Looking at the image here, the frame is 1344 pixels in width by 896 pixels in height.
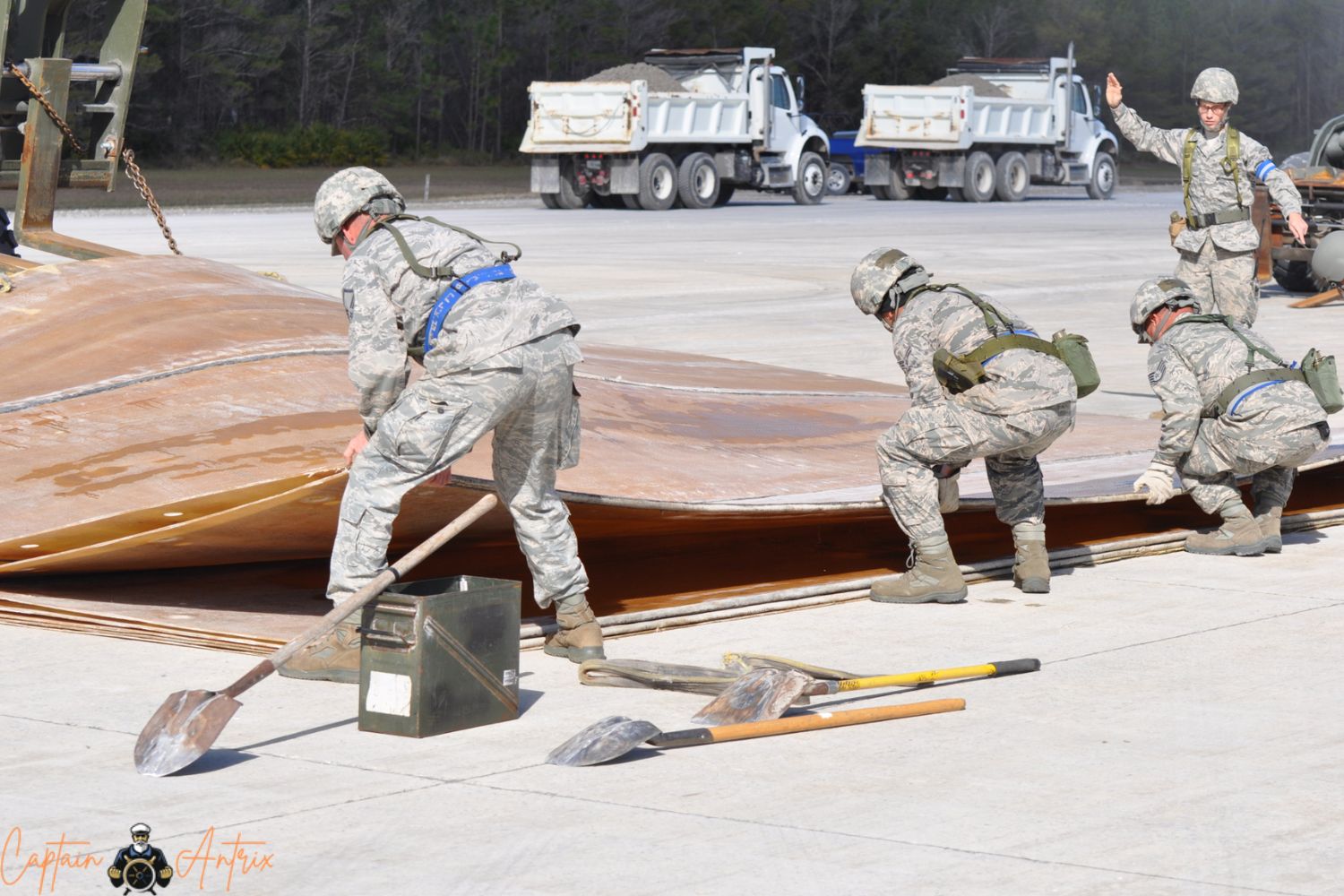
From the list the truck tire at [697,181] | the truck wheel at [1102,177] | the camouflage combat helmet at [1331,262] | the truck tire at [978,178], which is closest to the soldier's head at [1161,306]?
the camouflage combat helmet at [1331,262]

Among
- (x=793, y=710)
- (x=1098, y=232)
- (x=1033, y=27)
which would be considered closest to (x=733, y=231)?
(x=1098, y=232)

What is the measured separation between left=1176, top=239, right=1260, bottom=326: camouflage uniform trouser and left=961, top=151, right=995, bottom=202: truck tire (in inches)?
1041

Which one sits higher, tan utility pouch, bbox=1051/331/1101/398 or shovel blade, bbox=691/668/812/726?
tan utility pouch, bbox=1051/331/1101/398

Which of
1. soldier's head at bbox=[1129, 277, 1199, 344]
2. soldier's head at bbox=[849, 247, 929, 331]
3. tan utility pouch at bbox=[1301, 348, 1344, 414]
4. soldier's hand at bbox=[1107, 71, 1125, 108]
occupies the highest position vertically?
soldier's hand at bbox=[1107, 71, 1125, 108]

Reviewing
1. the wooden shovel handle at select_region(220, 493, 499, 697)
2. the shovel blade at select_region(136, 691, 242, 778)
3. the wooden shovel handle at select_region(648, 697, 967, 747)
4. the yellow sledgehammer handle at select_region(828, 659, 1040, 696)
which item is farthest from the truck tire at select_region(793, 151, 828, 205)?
the shovel blade at select_region(136, 691, 242, 778)

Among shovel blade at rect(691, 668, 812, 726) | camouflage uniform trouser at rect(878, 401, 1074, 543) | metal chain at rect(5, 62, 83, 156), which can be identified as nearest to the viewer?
shovel blade at rect(691, 668, 812, 726)

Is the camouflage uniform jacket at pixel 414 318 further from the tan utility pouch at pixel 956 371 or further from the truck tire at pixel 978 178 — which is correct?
the truck tire at pixel 978 178

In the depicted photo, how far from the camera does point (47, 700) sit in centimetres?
538

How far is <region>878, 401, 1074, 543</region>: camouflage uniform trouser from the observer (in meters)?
6.79

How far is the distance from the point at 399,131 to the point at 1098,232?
102 ft

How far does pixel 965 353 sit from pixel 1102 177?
114 ft

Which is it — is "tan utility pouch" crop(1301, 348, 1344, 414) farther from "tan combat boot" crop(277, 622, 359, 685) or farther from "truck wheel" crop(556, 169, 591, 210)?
"truck wheel" crop(556, 169, 591, 210)

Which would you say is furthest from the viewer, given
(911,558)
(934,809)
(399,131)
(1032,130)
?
(399,131)

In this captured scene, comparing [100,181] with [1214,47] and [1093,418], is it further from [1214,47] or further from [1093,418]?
[1214,47]
